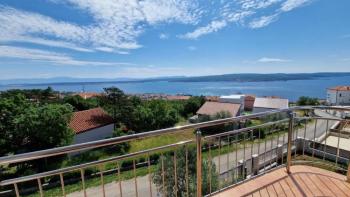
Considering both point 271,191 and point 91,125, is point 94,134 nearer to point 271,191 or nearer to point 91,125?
point 91,125

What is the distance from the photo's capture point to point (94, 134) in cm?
1803

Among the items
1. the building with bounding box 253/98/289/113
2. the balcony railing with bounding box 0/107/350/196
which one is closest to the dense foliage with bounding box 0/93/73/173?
the balcony railing with bounding box 0/107/350/196

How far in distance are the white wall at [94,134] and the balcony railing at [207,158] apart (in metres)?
5.31

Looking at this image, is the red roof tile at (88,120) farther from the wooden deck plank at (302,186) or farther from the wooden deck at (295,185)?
the wooden deck plank at (302,186)

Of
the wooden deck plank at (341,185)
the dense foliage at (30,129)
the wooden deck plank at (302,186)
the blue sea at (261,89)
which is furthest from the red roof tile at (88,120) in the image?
the blue sea at (261,89)

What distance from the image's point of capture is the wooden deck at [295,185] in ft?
7.63

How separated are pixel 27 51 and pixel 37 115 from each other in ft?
28.1

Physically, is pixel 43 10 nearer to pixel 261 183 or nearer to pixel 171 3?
pixel 171 3

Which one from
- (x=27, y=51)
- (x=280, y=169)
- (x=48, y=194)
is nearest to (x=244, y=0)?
(x=280, y=169)

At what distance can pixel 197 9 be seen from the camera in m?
8.32

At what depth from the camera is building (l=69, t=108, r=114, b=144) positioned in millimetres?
17000

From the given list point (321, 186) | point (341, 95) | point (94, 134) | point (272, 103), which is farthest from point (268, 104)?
→ point (321, 186)

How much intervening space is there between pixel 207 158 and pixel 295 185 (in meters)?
3.98

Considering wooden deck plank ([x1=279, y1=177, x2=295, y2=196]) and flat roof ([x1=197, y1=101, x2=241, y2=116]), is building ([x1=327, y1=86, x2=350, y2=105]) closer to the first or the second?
flat roof ([x1=197, y1=101, x2=241, y2=116])
